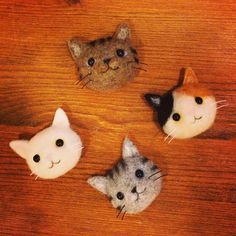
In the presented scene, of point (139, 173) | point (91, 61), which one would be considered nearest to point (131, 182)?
point (139, 173)

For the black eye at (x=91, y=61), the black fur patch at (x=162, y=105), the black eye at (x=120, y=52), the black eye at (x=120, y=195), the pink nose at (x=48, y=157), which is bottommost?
the black eye at (x=120, y=195)

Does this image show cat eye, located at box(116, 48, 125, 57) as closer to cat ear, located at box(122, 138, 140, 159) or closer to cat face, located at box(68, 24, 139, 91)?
cat face, located at box(68, 24, 139, 91)

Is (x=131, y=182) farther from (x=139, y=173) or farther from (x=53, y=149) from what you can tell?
(x=53, y=149)

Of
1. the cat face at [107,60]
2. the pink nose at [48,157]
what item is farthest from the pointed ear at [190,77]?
the pink nose at [48,157]

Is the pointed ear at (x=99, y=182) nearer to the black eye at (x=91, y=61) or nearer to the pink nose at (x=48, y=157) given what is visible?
the pink nose at (x=48, y=157)

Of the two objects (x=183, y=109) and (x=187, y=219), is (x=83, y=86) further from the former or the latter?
(x=187, y=219)

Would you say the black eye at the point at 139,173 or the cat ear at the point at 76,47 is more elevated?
the cat ear at the point at 76,47
